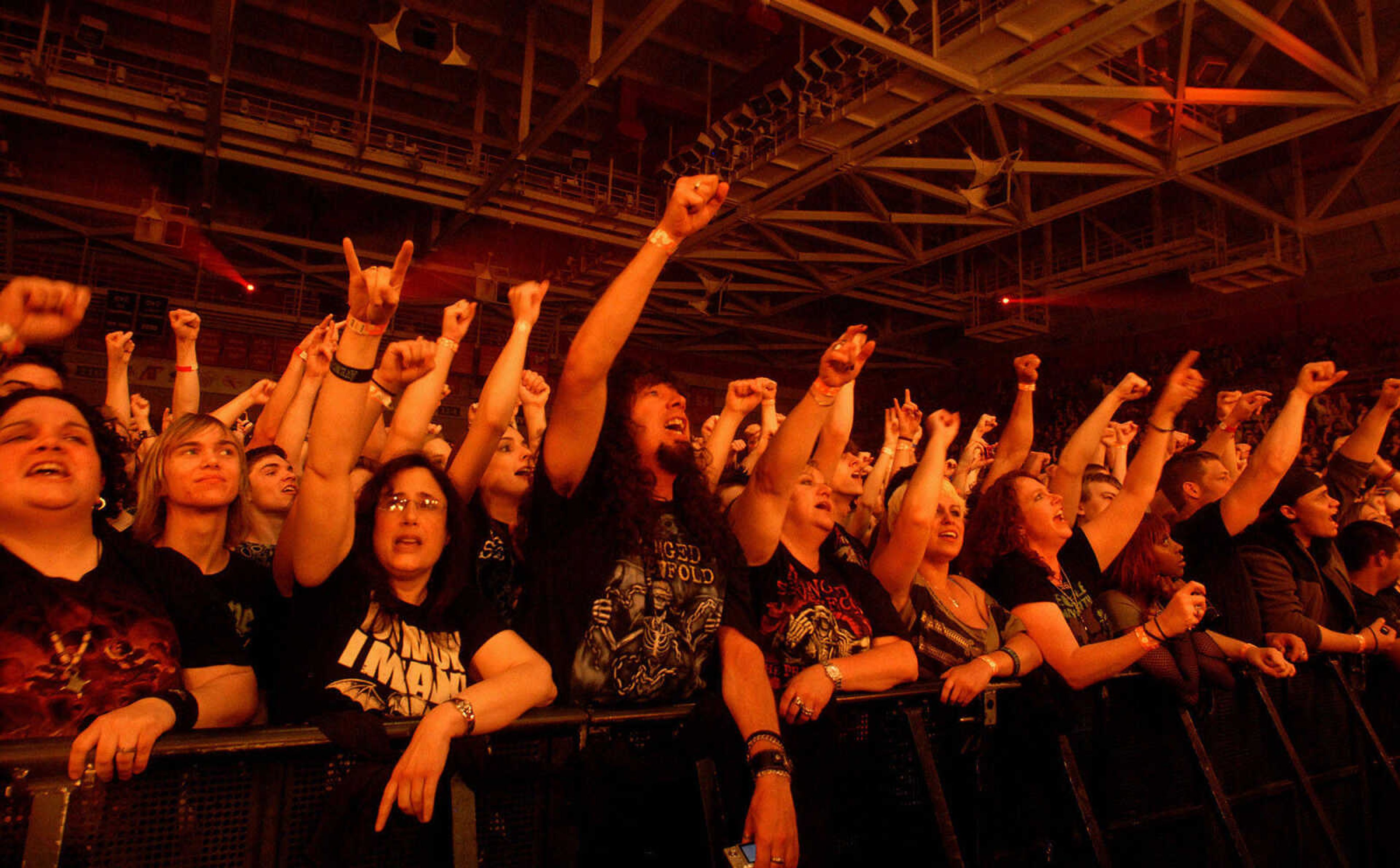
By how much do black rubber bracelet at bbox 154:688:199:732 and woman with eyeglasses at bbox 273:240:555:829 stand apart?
0.20m

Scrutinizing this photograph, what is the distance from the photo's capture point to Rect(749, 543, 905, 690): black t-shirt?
2.09 meters

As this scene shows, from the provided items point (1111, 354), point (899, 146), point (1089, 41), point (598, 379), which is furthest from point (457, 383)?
point (598, 379)

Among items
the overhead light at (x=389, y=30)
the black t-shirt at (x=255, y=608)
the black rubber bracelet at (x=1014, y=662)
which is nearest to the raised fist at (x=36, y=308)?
the black t-shirt at (x=255, y=608)

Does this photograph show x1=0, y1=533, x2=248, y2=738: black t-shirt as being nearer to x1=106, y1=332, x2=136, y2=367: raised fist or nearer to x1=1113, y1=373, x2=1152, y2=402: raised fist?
x1=106, y1=332, x2=136, y2=367: raised fist

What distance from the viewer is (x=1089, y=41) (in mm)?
6043

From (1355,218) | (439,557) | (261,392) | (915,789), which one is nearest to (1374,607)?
(915,789)

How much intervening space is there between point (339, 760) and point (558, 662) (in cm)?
52

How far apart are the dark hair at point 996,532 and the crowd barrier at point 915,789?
518 mm

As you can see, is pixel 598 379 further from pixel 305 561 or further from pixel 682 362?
pixel 682 362

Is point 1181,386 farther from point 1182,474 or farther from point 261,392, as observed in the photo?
point 261,392

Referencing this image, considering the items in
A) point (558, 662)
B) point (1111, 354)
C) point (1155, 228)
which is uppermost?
point (1155, 228)

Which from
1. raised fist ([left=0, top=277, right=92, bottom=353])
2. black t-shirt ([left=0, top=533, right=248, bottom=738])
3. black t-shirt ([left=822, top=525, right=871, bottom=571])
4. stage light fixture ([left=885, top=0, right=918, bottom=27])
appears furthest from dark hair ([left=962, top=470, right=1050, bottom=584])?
stage light fixture ([left=885, top=0, right=918, bottom=27])

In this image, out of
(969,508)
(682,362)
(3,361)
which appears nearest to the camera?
(3,361)

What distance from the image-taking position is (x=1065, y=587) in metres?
2.62
